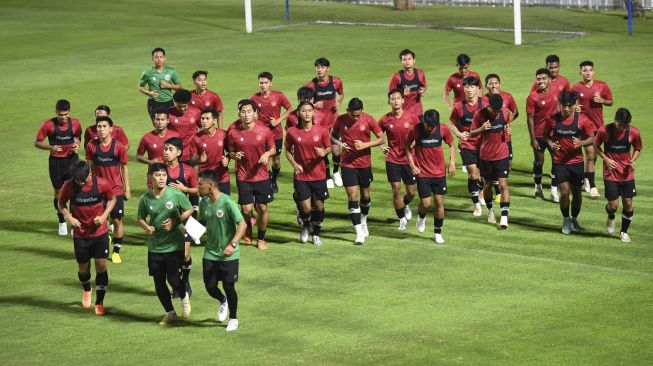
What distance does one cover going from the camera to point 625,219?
20875 mm

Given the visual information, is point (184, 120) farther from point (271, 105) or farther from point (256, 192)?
point (256, 192)

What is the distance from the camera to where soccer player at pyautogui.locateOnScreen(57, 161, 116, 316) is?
1739 cm

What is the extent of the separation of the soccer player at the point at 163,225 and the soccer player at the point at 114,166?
→ 3738mm

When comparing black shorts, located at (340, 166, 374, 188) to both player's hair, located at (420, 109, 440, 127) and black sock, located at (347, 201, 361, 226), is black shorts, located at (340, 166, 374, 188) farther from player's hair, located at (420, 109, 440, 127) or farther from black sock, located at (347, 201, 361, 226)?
player's hair, located at (420, 109, 440, 127)

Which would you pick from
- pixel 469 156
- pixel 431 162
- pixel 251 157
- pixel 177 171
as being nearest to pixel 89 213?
pixel 177 171

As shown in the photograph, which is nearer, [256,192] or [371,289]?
[371,289]

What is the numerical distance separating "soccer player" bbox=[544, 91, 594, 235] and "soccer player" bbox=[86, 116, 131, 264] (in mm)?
7212

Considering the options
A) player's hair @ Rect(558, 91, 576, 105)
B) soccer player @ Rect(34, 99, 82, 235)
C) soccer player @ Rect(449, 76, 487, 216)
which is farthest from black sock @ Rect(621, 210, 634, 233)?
soccer player @ Rect(34, 99, 82, 235)

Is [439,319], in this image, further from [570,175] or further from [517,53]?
[517,53]

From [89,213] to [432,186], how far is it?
6.34 m

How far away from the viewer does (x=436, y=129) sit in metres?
21.1

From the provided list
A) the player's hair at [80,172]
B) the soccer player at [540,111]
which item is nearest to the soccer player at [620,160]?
the soccer player at [540,111]

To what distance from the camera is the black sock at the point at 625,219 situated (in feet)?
68.3

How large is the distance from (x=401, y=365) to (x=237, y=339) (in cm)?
233
